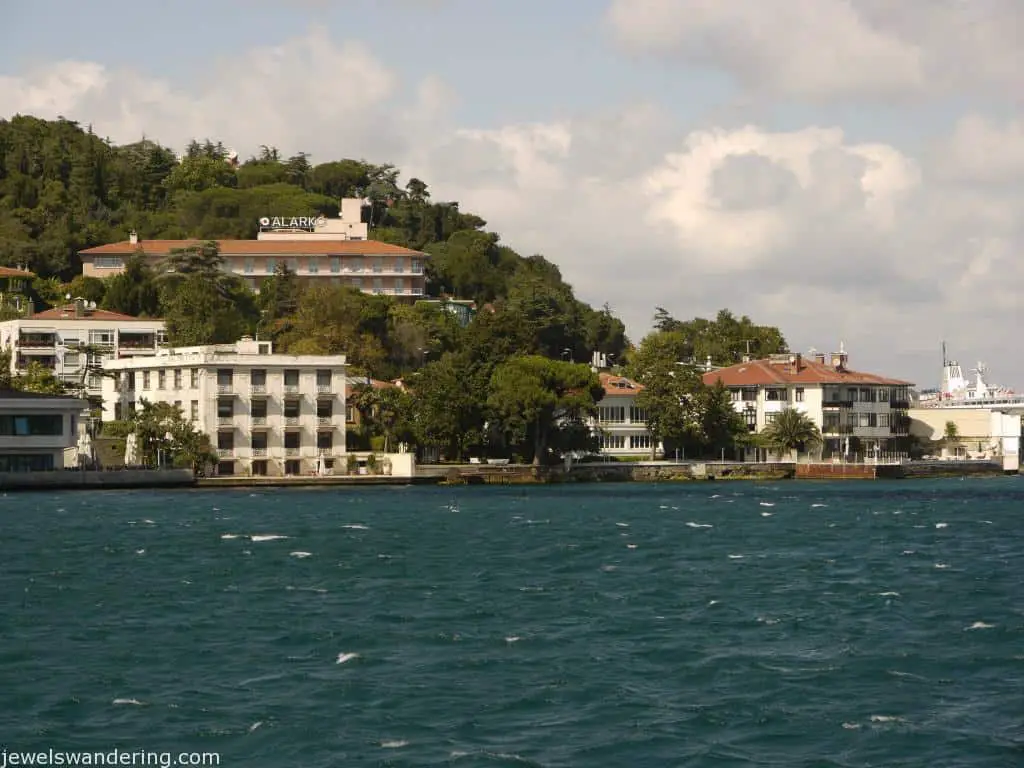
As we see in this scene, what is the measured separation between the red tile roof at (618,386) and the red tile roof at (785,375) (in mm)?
7853

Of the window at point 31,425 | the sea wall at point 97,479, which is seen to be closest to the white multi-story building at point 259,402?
the sea wall at point 97,479

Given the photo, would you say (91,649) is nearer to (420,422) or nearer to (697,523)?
(697,523)

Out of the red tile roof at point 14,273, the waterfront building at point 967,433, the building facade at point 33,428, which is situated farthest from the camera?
the waterfront building at point 967,433

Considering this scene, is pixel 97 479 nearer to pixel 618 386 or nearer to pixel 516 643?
pixel 618 386

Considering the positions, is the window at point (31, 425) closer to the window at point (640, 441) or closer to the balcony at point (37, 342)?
the balcony at point (37, 342)

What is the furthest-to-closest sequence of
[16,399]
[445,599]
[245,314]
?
[245,314] → [16,399] → [445,599]

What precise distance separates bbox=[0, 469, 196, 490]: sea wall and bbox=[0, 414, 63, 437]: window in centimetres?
358

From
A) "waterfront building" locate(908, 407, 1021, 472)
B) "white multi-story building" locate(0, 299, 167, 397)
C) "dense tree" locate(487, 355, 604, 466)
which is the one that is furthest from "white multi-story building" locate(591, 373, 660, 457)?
"white multi-story building" locate(0, 299, 167, 397)

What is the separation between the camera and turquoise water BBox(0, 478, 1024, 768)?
35750mm

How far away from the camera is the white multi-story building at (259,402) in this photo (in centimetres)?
13788

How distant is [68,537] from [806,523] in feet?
124

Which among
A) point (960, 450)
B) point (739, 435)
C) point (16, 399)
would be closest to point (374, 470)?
point (16, 399)

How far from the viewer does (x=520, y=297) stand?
18950 centimetres

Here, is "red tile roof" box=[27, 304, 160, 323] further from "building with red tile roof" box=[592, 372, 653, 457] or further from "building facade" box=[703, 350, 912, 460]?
"building facade" box=[703, 350, 912, 460]
